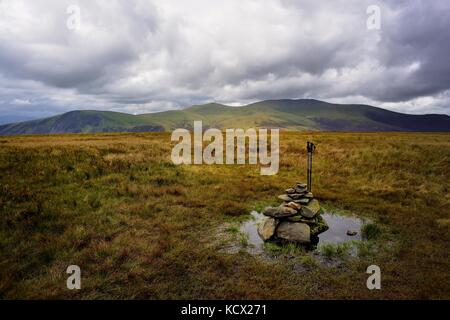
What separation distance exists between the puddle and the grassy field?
0.87 metres

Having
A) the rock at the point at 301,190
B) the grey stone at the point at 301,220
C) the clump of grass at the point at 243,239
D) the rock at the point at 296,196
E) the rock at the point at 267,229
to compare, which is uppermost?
the rock at the point at 301,190

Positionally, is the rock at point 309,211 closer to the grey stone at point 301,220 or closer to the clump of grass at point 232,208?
the grey stone at point 301,220

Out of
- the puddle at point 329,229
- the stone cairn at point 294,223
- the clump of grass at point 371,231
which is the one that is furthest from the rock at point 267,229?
the clump of grass at point 371,231

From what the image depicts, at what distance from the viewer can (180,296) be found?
665 cm

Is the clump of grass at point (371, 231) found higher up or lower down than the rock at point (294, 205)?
lower down

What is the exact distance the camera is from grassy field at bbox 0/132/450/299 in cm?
707

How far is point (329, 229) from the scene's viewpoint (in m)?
11.4

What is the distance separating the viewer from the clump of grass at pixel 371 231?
1058 centimetres

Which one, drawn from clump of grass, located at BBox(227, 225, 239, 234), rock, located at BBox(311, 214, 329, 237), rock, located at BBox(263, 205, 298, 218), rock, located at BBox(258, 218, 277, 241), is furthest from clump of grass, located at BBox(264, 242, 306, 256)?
clump of grass, located at BBox(227, 225, 239, 234)

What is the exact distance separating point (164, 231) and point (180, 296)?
13.7ft

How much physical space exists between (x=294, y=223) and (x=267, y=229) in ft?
3.83

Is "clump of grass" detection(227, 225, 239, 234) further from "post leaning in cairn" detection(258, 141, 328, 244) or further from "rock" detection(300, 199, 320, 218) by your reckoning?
"rock" detection(300, 199, 320, 218)

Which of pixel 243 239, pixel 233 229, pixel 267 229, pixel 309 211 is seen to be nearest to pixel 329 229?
pixel 309 211
